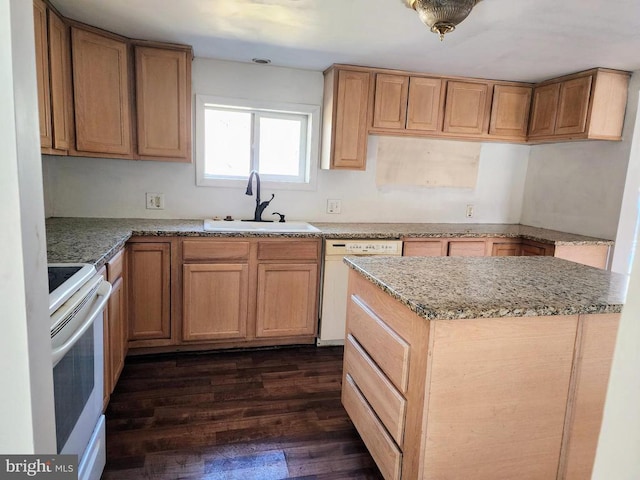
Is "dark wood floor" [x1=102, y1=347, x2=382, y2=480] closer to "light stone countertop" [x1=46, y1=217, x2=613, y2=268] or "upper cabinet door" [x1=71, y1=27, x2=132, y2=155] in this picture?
"light stone countertop" [x1=46, y1=217, x2=613, y2=268]

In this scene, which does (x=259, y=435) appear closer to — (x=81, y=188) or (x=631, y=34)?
(x=81, y=188)

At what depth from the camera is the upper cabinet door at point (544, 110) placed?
330 centimetres

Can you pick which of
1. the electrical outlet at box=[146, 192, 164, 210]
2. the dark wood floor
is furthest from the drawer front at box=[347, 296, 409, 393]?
the electrical outlet at box=[146, 192, 164, 210]

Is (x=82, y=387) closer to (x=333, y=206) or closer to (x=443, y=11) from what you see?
(x=443, y=11)

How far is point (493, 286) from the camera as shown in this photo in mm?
1569

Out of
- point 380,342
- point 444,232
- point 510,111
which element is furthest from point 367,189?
point 380,342

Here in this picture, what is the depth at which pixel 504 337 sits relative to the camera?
1.39 m

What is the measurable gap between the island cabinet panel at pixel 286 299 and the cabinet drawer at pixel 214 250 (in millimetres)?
183

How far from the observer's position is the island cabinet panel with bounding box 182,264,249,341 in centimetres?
280

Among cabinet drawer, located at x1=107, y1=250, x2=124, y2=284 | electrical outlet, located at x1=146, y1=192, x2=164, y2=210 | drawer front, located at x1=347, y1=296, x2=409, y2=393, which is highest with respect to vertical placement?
electrical outlet, located at x1=146, y1=192, x2=164, y2=210

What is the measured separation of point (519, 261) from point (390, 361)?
962 millimetres

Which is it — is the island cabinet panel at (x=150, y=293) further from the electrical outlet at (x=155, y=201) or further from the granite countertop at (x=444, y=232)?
the granite countertop at (x=444, y=232)

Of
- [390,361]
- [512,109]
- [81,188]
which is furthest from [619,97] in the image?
[81,188]

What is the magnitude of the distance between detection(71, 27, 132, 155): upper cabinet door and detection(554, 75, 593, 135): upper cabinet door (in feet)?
10.8
